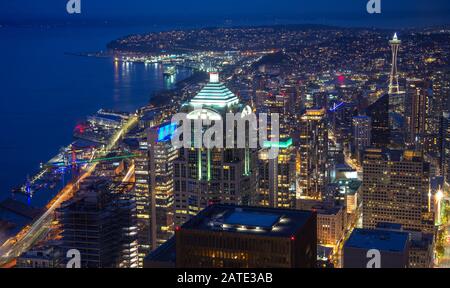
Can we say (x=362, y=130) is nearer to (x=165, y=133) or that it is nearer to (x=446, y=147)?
(x=446, y=147)

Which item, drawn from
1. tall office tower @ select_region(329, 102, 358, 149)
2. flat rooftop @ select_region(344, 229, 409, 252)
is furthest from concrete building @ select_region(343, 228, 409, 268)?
tall office tower @ select_region(329, 102, 358, 149)

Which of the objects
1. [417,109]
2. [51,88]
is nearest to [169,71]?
[51,88]

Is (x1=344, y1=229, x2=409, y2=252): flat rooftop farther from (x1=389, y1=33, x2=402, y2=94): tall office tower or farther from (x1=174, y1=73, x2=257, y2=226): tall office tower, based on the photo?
(x1=389, y1=33, x2=402, y2=94): tall office tower

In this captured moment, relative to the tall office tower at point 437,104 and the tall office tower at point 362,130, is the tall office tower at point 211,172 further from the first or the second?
the tall office tower at point 437,104

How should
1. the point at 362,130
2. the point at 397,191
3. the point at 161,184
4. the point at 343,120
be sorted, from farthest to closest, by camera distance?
the point at 343,120 < the point at 362,130 < the point at 397,191 < the point at 161,184

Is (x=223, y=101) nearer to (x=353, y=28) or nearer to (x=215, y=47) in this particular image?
(x=353, y=28)

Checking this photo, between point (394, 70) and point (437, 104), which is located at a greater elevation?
point (394, 70)
